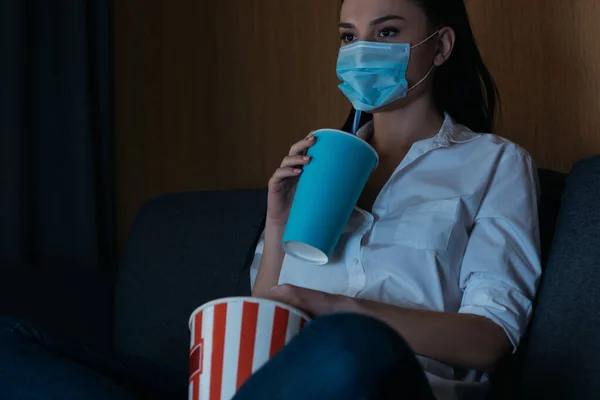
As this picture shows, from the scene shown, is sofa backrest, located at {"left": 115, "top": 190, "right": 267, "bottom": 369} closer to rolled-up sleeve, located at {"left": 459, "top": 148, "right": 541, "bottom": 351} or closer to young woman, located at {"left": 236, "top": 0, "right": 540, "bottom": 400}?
young woman, located at {"left": 236, "top": 0, "right": 540, "bottom": 400}

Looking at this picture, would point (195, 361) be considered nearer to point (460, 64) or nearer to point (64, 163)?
point (460, 64)

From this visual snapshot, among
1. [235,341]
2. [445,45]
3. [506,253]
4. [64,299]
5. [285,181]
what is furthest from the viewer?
[64,299]

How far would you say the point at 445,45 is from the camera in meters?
1.32

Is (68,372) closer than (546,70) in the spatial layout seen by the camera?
Yes

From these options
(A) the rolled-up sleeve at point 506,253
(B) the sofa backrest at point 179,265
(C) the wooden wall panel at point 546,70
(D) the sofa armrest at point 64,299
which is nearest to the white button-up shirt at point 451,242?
(A) the rolled-up sleeve at point 506,253

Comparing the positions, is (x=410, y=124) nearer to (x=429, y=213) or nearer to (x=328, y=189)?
(x=429, y=213)

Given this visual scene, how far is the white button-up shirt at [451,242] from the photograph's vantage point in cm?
108

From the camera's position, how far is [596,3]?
52.5 inches

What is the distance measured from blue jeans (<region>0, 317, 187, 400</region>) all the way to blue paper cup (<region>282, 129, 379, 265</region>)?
0.25m

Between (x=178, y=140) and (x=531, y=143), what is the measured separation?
104cm

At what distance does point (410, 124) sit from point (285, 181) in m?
0.26

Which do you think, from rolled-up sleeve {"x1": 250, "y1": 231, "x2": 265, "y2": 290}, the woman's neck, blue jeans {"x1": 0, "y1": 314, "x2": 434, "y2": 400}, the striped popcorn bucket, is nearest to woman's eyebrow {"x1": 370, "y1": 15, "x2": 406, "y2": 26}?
the woman's neck

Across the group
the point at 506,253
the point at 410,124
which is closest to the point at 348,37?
the point at 410,124

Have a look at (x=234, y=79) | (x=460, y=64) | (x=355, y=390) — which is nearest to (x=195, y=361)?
(x=355, y=390)
